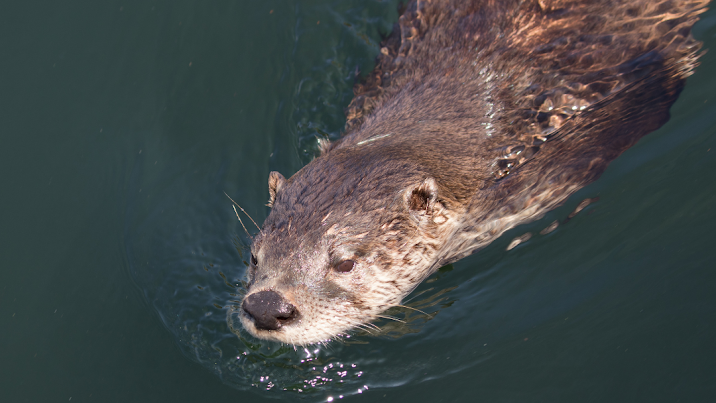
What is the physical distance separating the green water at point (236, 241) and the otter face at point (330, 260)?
0.76 m

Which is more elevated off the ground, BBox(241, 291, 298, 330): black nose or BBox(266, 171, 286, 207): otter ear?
BBox(266, 171, 286, 207): otter ear

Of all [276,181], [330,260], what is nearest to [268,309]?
[330,260]

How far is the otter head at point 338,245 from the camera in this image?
8.76 ft

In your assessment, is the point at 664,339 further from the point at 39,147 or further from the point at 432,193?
the point at 39,147

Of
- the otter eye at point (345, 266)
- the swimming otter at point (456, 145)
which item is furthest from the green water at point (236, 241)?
the otter eye at point (345, 266)

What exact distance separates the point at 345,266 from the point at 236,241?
162 centimetres

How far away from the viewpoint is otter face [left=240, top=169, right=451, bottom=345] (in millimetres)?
2660

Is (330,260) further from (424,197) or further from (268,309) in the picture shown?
(424,197)

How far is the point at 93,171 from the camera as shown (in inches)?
178

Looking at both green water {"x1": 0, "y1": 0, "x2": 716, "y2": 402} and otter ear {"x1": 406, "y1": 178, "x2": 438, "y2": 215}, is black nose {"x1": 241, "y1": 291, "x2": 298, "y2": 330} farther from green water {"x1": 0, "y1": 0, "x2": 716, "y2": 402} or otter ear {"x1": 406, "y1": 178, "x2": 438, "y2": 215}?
green water {"x1": 0, "y1": 0, "x2": 716, "y2": 402}

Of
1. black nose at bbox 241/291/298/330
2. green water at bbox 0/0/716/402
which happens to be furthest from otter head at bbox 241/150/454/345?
green water at bbox 0/0/716/402

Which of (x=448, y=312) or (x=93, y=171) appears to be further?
(x=93, y=171)

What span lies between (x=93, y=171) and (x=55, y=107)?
695 mm

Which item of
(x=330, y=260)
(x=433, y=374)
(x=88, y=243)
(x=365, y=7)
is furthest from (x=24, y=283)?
(x=365, y=7)
